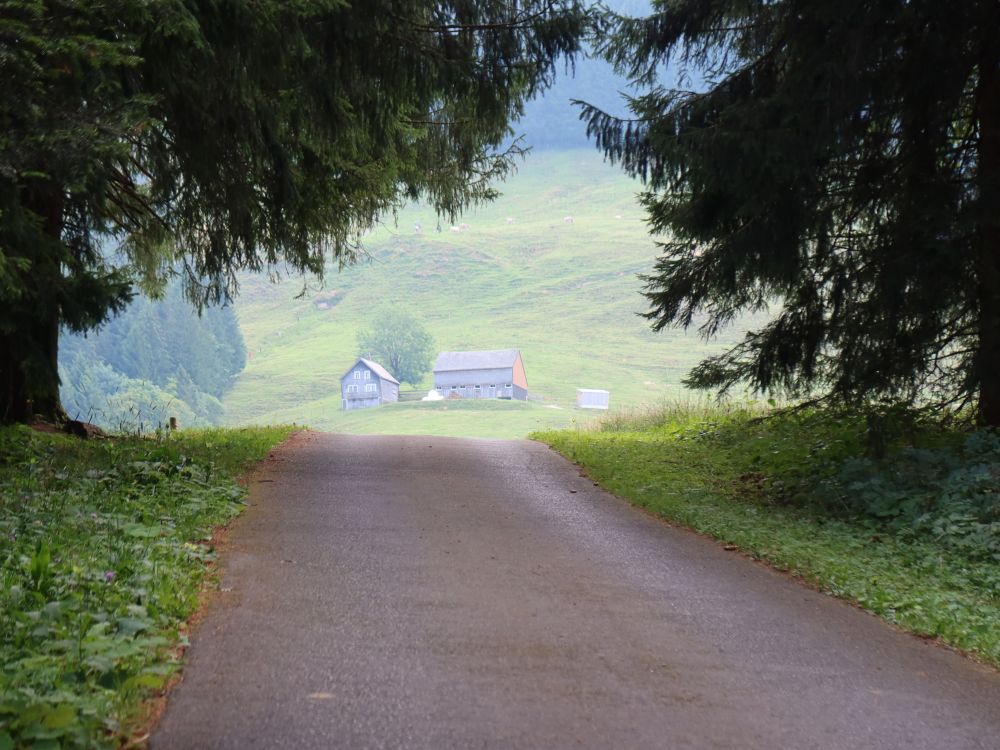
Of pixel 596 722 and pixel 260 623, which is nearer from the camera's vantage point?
pixel 596 722

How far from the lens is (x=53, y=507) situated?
7.78m

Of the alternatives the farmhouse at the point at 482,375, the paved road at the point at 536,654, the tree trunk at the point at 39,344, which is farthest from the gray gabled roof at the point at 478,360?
the paved road at the point at 536,654

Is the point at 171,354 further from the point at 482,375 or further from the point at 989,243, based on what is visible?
the point at 989,243

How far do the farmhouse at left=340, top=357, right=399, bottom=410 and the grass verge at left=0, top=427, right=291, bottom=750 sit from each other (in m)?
95.9

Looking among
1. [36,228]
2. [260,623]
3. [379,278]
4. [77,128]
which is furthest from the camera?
[379,278]

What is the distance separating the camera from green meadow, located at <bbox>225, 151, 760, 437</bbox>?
Answer: 9562cm

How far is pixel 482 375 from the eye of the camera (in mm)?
108438

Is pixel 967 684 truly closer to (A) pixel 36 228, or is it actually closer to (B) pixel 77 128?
(B) pixel 77 128

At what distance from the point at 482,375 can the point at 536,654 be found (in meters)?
103

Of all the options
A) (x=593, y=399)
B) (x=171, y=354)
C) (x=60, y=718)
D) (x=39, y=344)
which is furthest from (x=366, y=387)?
(x=60, y=718)

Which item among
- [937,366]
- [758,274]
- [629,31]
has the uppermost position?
[629,31]

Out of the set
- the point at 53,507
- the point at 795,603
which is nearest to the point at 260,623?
the point at 53,507

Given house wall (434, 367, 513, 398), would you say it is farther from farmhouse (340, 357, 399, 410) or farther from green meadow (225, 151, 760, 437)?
farmhouse (340, 357, 399, 410)

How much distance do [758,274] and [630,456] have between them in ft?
16.3
